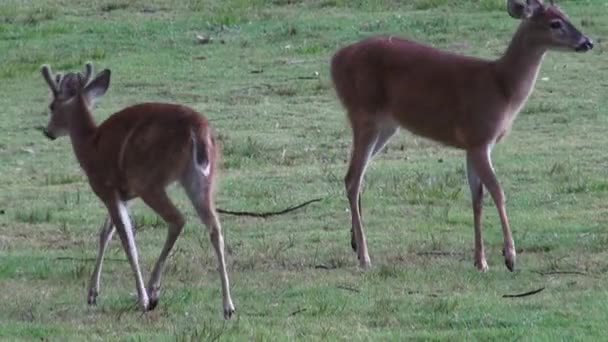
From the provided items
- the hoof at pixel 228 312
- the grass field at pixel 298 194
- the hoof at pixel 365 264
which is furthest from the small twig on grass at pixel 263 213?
the hoof at pixel 228 312

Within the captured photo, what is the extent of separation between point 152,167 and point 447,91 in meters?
2.67

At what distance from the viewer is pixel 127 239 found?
930cm

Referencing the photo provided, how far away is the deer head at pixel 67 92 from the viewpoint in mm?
9953

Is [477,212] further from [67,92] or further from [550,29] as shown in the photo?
[67,92]

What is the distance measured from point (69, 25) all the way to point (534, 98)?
737 cm

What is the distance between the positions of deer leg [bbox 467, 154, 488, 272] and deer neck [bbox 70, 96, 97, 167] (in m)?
2.58

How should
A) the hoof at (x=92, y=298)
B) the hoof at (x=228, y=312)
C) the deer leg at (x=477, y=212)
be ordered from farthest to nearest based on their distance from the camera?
the deer leg at (x=477, y=212)
the hoof at (x=92, y=298)
the hoof at (x=228, y=312)

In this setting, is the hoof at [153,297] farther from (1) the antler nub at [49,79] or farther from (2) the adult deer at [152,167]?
(1) the antler nub at [49,79]

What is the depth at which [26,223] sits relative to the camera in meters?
12.4

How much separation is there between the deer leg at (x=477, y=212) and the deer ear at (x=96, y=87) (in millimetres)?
2522

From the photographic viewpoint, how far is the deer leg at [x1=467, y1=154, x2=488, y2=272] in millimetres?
10502

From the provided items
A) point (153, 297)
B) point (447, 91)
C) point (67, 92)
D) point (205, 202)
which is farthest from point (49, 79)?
point (447, 91)

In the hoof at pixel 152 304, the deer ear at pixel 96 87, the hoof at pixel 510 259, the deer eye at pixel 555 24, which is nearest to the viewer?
the hoof at pixel 152 304

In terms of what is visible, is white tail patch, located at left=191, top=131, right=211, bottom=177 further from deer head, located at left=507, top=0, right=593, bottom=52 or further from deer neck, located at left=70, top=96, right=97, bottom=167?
deer head, located at left=507, top=0, right=593, bottom=52
